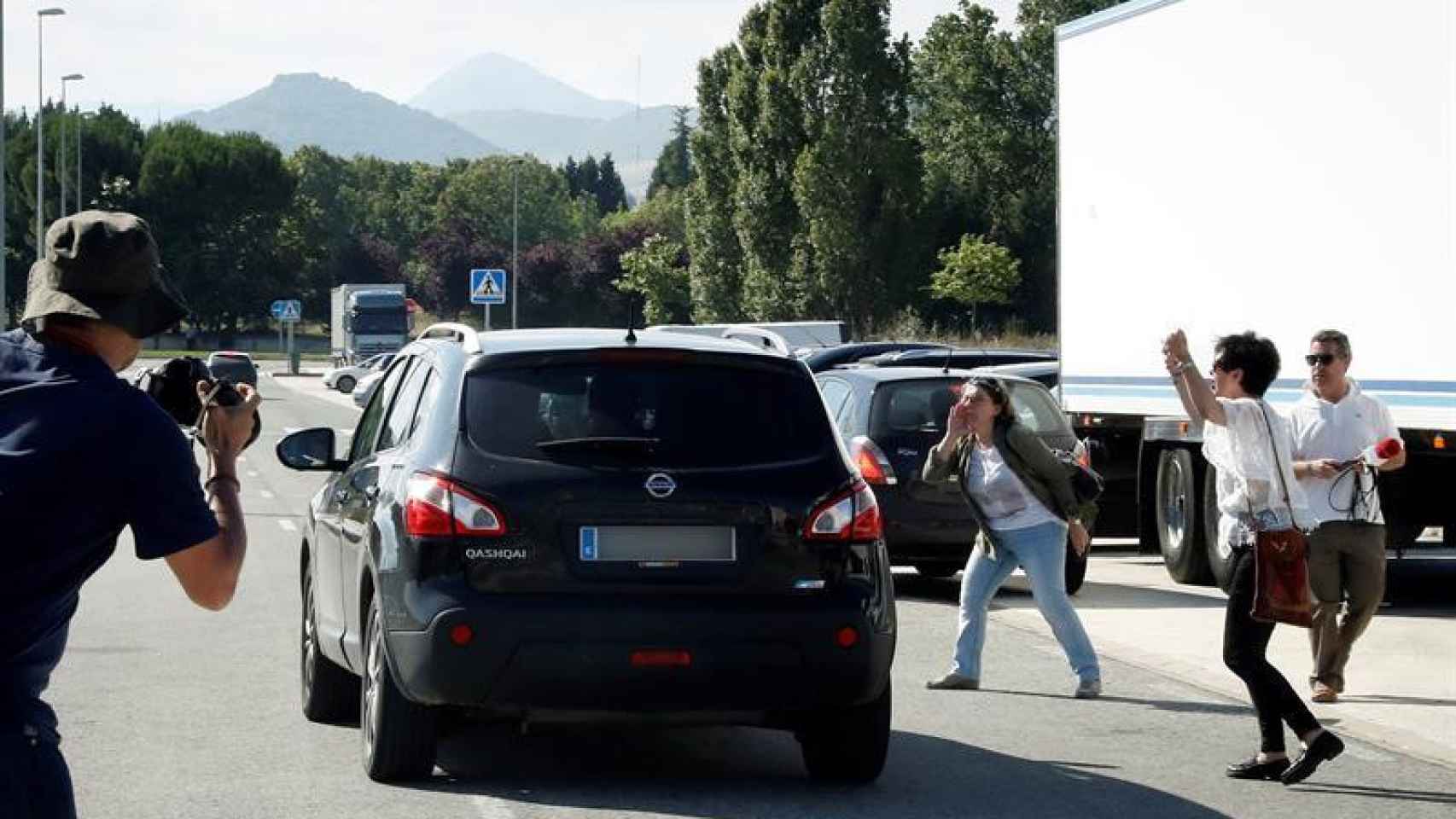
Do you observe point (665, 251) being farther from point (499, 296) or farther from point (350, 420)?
point (350, 420)

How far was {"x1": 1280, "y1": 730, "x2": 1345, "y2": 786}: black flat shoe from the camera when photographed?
9.18m

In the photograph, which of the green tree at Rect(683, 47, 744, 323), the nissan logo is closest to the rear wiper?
the nissan logo

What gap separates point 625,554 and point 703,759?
1484mm

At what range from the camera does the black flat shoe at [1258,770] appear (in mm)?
9391

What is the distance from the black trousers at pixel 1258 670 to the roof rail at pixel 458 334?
2.81m

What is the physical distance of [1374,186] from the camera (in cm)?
1519

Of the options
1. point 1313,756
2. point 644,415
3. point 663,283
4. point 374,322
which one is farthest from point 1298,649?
point 663,283

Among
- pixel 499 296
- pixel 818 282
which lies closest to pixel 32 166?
pixel 818 282

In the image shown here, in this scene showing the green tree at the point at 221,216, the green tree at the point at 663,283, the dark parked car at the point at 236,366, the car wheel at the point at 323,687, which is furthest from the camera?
the green tree at the point at 221,216

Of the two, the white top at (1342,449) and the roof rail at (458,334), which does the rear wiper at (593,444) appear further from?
the white top at (1342,449)

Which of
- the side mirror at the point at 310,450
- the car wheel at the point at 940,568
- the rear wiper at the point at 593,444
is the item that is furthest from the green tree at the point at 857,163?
the rear wiper at the point at 593,444

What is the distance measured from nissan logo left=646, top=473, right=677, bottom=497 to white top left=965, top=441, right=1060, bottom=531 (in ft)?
12.3

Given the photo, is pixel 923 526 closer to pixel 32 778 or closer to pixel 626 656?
pixel 626 656

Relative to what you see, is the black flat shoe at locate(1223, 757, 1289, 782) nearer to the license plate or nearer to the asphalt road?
the asphalt road
